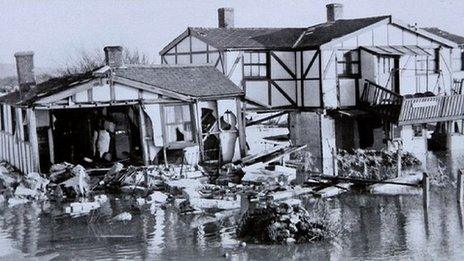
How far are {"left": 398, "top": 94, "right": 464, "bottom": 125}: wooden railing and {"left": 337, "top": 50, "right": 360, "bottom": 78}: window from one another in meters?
3.64

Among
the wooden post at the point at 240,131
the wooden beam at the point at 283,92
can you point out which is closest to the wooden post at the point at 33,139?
the wooden post at the point at 240,131

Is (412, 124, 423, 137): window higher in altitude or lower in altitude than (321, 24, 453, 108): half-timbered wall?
lower

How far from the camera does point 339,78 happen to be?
106ft

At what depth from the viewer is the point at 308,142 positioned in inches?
1305

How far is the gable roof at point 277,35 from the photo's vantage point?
3225cm

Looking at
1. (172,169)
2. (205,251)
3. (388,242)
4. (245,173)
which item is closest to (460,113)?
(245,173)

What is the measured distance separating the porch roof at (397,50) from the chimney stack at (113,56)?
12697 millimetres

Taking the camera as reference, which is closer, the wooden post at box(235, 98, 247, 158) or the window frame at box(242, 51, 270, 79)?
the wooden post at box(235, 98, 247, 158)

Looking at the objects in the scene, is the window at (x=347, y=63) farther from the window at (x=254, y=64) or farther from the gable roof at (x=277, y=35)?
the window at (x=254, y=64)

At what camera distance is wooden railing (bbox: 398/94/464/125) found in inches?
1206

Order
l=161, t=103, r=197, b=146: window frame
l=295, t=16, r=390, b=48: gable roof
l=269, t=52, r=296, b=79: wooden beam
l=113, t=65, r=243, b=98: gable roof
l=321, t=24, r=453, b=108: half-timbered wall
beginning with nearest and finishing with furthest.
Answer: l=161, t=103, r=197, b=146: window frame, l=113, t=65, r=243, b=98: gable roof, l=321, t=24, r=453, b=108: half-timbered wall, l=295, t=16, r=390, b=48: gable roof, l=269, t=52, r=296, b=79: wooden beam

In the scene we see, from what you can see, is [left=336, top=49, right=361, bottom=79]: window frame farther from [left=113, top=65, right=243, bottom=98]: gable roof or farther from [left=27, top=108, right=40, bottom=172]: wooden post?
[left=27, top=108, right=40, bottom=172]: wooden post

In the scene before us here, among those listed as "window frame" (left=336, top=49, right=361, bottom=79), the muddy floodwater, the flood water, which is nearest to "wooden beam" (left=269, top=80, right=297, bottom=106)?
"window frame" (left=336, top=49, right=361, bottom=79)

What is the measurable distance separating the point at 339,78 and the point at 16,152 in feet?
54.0
